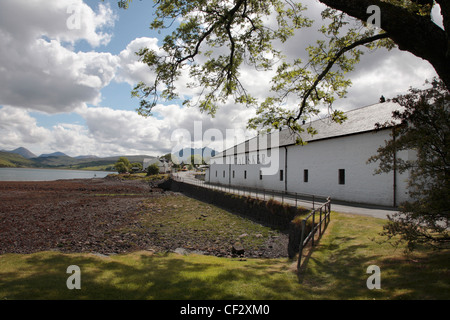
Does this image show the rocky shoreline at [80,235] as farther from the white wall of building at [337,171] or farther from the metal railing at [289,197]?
the white wall of building at [337,171]

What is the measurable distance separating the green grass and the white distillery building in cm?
597

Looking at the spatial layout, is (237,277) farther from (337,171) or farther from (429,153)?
(337,171)

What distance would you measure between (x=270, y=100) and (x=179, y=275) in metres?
7.09

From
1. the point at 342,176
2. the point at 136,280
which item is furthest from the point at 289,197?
the point at 136,280

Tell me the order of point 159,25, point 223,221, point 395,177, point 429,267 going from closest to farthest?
point 429,267, point 159,25, point 395,177, point 223,221

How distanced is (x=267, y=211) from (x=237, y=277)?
13.2m

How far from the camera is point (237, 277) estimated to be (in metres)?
5.85

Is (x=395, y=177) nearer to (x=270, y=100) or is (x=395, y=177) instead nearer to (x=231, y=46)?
(x=270, y=100)

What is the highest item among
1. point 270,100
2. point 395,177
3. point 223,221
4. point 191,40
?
point 191,40

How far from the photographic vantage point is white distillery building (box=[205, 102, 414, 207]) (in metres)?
16.8

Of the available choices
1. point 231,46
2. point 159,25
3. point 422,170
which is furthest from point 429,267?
point 159,25

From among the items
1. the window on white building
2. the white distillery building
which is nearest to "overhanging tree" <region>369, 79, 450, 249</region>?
the white distillery building

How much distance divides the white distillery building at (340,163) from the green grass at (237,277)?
597 centimetres
